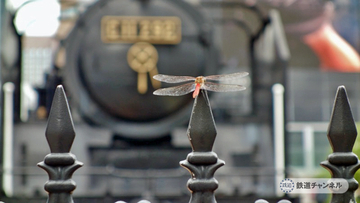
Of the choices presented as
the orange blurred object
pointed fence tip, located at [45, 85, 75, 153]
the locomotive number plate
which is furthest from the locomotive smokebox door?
the orange blurred object

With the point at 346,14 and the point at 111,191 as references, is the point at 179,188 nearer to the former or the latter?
the point at 111,191

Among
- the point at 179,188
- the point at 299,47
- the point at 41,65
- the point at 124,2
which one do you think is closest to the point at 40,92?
the point at 41,65

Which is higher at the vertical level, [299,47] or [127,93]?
[299,47]

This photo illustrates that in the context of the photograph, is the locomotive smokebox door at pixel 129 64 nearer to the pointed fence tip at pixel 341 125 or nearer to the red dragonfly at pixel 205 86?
the red dragonfly at pixel 205 86

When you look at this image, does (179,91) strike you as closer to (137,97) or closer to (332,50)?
(137,97)

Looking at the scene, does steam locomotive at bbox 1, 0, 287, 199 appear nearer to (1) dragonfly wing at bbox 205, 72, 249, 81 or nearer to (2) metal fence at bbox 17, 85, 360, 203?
(1) dragonfly wing at bbox 205, 72, 249, 81

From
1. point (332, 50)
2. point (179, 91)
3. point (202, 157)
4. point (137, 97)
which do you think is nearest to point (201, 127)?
point (202, 157)
